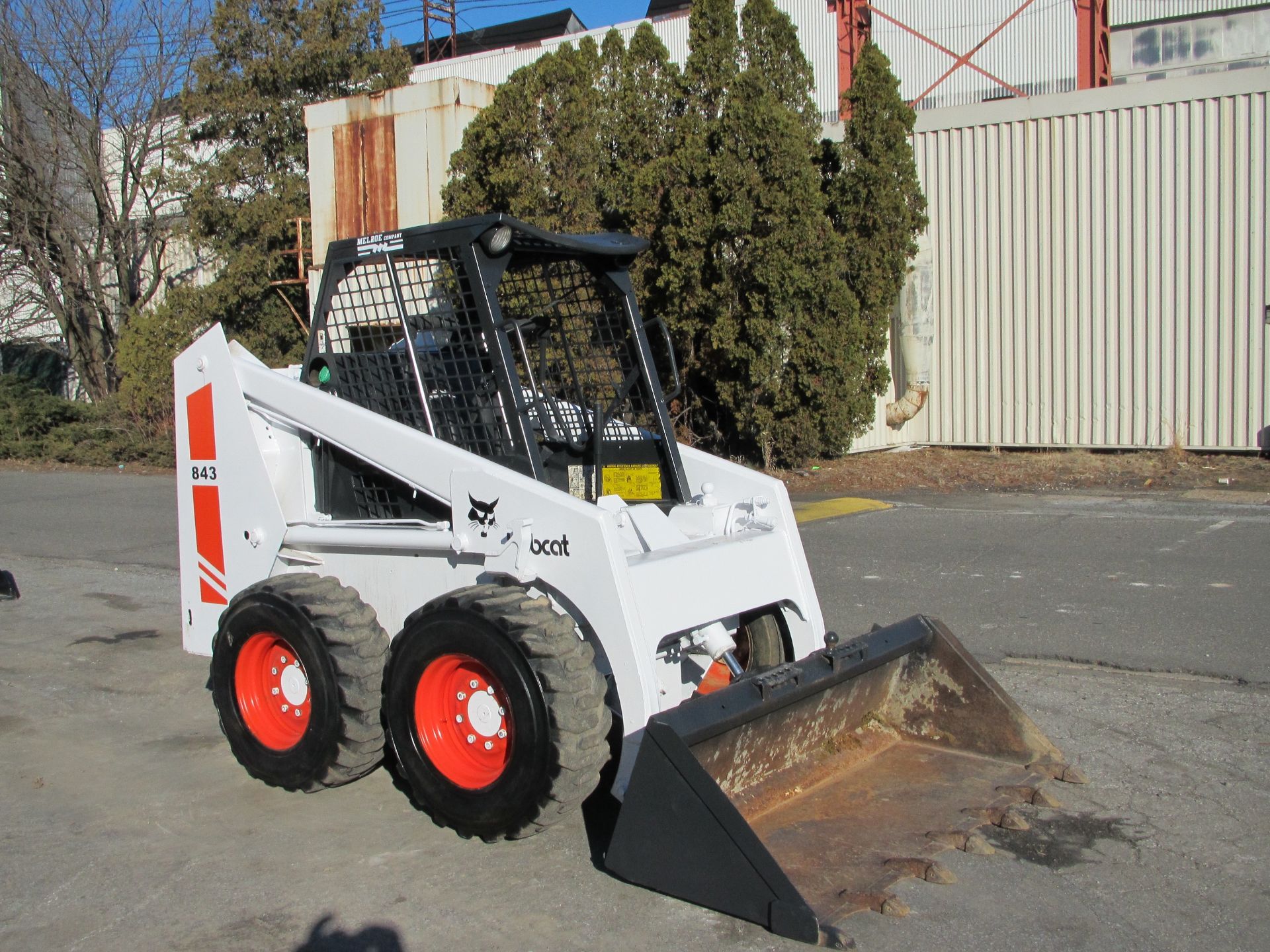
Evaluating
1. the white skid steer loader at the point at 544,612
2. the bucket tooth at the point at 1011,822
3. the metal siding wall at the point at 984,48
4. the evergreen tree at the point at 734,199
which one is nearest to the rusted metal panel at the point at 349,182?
the evergreen tree at the point at 734,199

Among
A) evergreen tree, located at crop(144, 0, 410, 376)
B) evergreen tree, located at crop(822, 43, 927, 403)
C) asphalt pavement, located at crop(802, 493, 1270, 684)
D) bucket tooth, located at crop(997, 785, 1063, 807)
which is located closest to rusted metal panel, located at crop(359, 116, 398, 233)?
evergreen tree, located at crop(144, 0, 410, 376)

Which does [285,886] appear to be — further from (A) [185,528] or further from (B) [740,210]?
(B) [740,210]

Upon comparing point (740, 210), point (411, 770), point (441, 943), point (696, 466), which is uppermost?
point (740, 210)

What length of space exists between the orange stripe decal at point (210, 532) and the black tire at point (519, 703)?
147 cm

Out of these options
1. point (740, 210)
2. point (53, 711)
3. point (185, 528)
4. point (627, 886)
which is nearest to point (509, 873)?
point (627, 886)

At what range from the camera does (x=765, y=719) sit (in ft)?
14.0

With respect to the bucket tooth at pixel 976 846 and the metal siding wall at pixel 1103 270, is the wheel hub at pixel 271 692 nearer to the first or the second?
the bucket tooth at pixel 976 846

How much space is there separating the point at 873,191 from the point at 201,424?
1072cm

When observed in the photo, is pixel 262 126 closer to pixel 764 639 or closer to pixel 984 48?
pixel 984 48

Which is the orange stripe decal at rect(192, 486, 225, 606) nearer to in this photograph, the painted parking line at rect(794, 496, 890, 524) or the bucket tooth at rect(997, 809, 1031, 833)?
the bucket tooth at rect(997, 809, 1031, 833)

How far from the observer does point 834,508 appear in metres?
12.4

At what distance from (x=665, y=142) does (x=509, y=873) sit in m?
11.4

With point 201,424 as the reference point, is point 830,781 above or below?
below

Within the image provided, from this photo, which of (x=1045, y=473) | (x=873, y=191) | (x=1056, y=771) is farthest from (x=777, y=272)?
(x=1056, y=771)
